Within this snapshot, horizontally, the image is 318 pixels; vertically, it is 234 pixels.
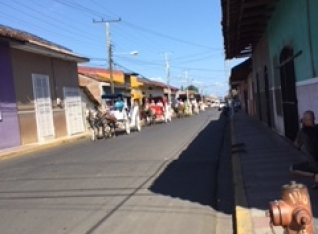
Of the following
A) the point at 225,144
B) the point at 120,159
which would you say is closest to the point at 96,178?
the point at 120,159

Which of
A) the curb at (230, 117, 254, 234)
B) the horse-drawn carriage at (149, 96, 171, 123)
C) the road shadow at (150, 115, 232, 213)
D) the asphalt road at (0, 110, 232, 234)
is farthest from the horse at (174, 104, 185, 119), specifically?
the curb at (230, 117, 254, 234)

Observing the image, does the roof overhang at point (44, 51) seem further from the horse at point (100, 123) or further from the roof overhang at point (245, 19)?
the roof overhang at point (245, 19)

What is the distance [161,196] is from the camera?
8266mm

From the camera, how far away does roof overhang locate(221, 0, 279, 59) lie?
39.3 feet

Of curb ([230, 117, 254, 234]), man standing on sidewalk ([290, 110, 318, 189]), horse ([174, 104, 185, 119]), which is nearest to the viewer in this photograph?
curb ([230, 117, 254, 234])

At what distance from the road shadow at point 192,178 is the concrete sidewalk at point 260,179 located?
1.56 ft

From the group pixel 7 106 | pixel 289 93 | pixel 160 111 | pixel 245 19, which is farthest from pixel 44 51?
pixel 160 111

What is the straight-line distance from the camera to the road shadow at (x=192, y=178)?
828cm

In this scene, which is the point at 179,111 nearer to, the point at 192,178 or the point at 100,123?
the point at 100,123

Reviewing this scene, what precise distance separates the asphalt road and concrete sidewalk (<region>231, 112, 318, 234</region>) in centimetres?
30

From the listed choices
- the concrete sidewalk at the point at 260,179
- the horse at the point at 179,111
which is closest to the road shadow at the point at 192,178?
the concrete sidewalk at the point at 260,179

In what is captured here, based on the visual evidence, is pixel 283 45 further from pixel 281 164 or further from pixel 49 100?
pixel 49 100

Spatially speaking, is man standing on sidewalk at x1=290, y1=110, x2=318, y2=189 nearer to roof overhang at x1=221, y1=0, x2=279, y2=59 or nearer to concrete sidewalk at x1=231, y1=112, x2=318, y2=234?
concrete sidewalk at x1=231, y1=112, x2=318, y2=234

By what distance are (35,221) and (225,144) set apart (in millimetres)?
10825
